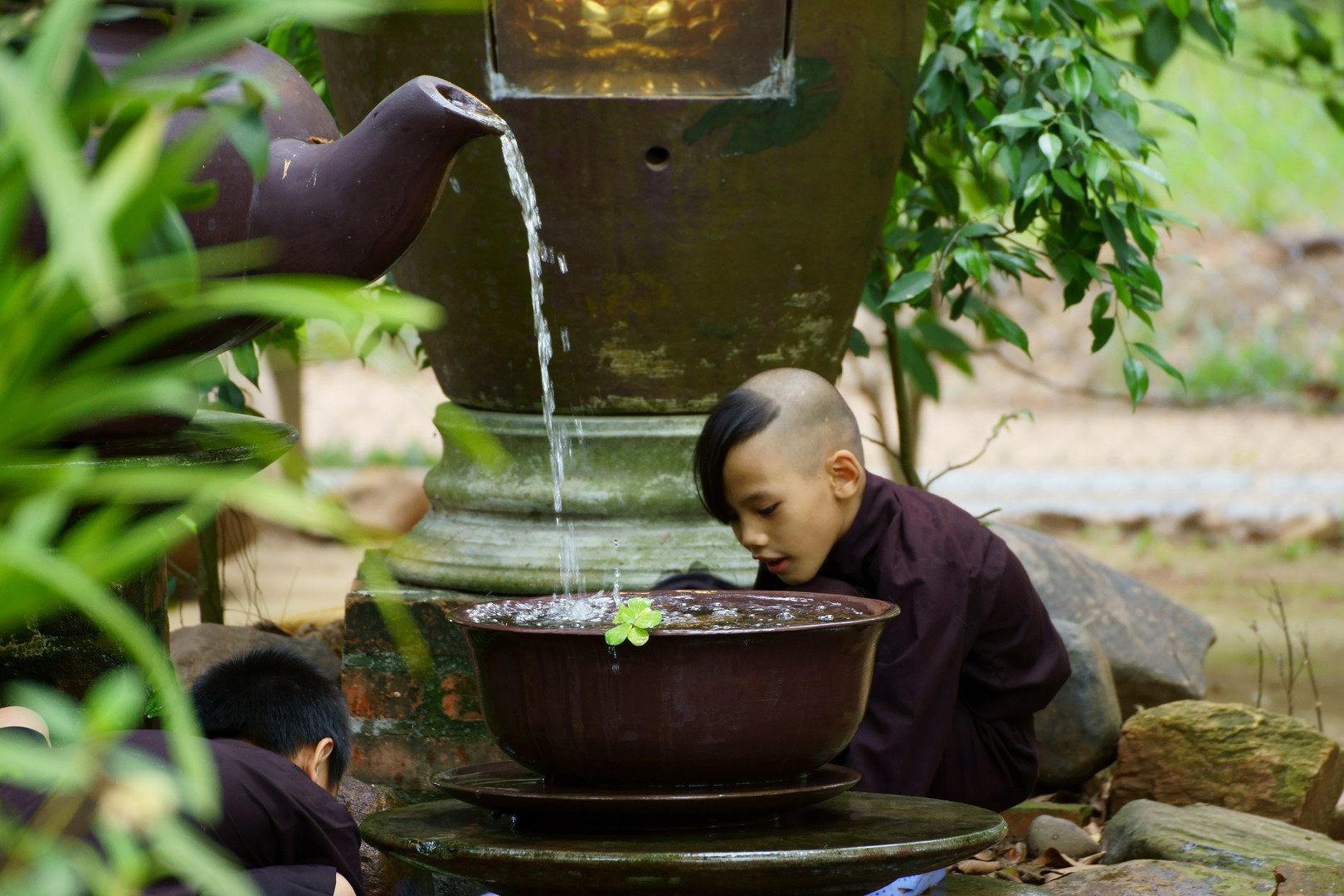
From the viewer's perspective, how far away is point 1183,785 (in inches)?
102

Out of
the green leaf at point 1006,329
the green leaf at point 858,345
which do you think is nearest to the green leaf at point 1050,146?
the green leaf at point 1006,329

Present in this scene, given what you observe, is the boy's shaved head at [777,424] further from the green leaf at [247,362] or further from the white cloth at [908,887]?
the green leaf at [247,362]

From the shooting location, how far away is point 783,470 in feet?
6.68

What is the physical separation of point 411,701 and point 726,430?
79 centimetres

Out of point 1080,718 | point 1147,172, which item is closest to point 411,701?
point 1080,718

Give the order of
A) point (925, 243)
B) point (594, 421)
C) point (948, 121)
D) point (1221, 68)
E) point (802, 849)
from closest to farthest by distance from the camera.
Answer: point (802, 849) → point (594, 421) → point (925, 243) → point (948, 121) → point (1221, 68)

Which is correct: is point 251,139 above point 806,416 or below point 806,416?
above

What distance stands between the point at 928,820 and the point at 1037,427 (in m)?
6.45

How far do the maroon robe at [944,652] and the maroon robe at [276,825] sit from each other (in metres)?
0.65

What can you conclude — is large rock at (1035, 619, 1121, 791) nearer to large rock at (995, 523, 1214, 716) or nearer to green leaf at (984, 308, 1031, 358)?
large rock at (995, 523, 1214, 716)

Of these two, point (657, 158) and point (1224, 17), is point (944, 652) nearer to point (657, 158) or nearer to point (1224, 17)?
Answer: point (657, 158)

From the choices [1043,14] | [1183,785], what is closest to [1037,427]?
[1043,14]

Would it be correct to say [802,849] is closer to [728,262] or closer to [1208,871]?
[1208,871]

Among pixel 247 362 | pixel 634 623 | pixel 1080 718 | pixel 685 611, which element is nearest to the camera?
pixel 634 623
